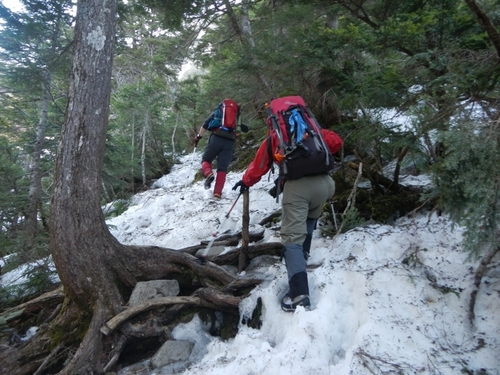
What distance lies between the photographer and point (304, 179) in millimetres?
3947

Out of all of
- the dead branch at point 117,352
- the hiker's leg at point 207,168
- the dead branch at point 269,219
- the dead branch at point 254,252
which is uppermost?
the hiker's leg at point 207,168

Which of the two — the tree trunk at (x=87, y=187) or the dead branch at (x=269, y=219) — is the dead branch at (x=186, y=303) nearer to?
the tree trunk at (x=87, y=187)

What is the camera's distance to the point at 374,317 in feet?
10.7

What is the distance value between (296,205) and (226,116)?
2889 millimetres

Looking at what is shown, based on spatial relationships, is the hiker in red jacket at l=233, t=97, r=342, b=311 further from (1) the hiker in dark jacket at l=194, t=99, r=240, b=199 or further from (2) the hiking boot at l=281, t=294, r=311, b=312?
(1) the hiker in dark jacket at l=194, t=99, r=240, b=199

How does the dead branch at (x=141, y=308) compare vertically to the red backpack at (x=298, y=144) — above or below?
below

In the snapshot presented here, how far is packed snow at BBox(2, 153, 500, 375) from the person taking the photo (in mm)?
2891

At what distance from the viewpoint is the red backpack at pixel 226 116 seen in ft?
20.1

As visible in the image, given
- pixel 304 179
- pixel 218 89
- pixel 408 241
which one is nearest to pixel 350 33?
pixel 304 179

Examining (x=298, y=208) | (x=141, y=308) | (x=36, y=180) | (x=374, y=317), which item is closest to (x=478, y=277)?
(x=374, y=317)

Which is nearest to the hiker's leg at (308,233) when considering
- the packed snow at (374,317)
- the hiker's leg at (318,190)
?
the packed snow at (374,317)

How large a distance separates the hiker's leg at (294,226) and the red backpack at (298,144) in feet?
0.54

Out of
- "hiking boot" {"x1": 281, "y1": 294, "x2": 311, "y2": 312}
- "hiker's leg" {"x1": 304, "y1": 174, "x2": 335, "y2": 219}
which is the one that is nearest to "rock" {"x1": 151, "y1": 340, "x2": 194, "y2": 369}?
"hiking boot" {"x1": 281, "y1": 294, "x2": 311, "y2": 312}

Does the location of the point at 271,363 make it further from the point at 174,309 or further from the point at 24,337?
the point at 24,337
